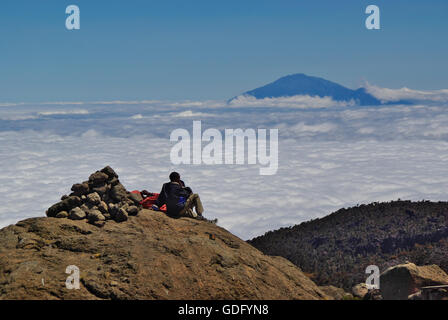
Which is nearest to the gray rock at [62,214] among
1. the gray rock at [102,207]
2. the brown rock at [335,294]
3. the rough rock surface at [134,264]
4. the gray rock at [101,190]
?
the rough rock surface at [134,264]

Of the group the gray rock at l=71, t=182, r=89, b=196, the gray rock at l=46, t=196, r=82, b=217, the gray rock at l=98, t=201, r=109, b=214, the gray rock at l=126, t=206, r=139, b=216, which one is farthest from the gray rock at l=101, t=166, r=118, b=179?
the gray rock at l=46, t=196, r=82, b=217

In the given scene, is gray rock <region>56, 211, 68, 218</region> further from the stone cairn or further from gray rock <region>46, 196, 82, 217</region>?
gray rock <region>46, 196, 82, 217</region>

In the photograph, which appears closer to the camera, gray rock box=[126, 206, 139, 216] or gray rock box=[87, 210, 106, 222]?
gray rock box=[87, 210, 106, 222]

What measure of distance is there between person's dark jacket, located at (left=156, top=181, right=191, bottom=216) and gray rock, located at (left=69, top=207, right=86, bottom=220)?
11.4ft

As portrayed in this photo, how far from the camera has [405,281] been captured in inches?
708

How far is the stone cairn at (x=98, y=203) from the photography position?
16.9m

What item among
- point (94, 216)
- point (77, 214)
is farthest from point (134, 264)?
point (77, 214)

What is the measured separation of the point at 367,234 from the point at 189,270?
3613cm

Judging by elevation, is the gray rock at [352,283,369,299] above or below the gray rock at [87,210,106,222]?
below

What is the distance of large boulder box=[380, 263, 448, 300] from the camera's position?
1778cm

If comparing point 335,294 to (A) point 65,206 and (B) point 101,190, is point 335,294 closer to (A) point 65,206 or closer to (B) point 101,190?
(B) point 101,190

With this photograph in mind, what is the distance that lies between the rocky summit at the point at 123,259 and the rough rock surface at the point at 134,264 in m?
0.03

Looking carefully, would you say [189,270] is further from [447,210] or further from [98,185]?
[447,210]
